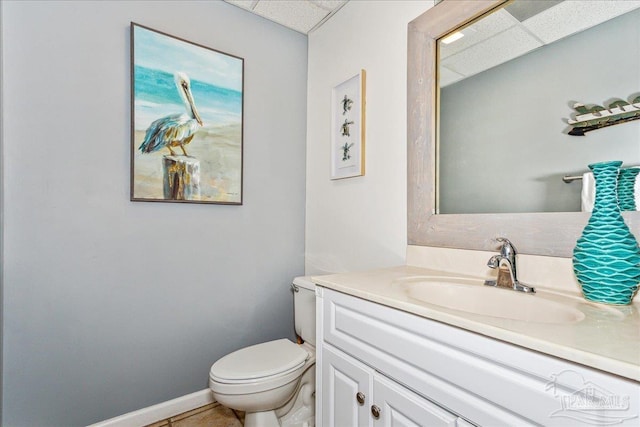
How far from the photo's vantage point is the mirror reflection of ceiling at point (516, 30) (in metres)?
0.95

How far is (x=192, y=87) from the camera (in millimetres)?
1649

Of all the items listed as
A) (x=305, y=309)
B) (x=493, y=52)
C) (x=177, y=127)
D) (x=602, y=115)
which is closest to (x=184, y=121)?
(x=177, y=127)

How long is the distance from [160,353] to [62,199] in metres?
0.88

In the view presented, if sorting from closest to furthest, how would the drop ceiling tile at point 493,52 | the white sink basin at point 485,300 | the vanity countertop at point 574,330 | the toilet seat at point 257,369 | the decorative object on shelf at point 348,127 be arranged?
1. the vanity countertop at point 574,330
2. the white sink basin at point 485,300
3. the drop ceiling tile at point 493,52
4. the toilet seat at point 257,369
5. the decorative object on shelf at point 348,127

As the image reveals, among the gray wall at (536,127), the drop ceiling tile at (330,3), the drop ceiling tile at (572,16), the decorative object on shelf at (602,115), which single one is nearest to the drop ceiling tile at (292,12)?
the drop ceiling tile at (330,3)

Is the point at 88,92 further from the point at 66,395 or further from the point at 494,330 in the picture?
the point at 494,330

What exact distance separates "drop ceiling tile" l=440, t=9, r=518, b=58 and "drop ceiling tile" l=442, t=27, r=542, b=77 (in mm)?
17

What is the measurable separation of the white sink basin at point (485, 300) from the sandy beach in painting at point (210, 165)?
1.14 m

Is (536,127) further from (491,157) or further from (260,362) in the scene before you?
(260,362)

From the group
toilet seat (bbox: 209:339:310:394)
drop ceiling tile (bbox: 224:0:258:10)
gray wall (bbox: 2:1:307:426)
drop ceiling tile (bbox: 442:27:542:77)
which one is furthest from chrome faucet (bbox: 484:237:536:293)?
drop ceiling tile (bbox: 224:0:258:10)

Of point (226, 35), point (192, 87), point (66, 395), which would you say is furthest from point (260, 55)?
point (66, 395)

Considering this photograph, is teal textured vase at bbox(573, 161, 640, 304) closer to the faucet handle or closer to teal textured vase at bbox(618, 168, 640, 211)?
teal textured vase at bbox(618, 168, 640, 211)

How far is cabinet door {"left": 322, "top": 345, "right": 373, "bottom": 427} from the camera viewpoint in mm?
936

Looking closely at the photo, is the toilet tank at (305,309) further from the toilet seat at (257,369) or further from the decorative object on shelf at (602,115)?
the decorative object on shelf at (602,115)
